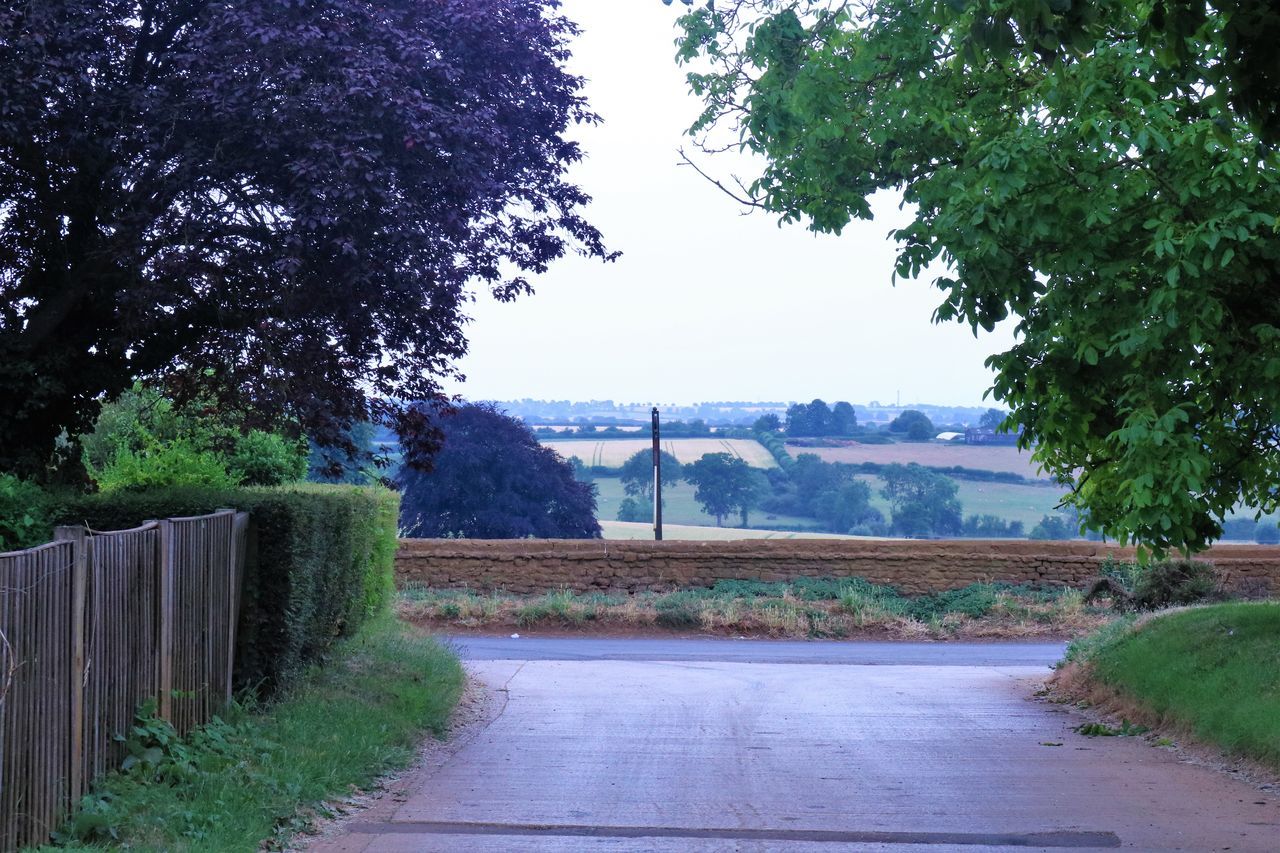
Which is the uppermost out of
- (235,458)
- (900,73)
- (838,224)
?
(900,73)

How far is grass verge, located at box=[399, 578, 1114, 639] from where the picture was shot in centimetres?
2448

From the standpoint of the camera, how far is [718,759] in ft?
33.7

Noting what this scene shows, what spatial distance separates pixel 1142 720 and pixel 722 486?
41.9 m

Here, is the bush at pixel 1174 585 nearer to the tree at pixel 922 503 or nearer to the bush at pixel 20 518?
the bush at pixel 20 518

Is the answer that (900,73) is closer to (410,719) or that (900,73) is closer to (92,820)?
(410,719)

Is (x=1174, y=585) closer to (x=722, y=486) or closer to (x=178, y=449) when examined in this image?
(x=178, y=449)

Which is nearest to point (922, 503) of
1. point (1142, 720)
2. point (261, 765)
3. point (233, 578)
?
point (1142, 720)

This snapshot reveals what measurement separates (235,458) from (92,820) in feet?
43.0

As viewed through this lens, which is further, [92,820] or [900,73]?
[900,73]

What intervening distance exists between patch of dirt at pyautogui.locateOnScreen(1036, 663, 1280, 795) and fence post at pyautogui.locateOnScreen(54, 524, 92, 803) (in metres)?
7.06

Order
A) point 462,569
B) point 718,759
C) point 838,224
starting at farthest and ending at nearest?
point 462,569 < point 838,224 < point 718,759

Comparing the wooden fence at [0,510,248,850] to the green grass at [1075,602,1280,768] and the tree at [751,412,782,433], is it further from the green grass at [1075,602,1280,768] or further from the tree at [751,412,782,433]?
the tree at [751,412,782,433]

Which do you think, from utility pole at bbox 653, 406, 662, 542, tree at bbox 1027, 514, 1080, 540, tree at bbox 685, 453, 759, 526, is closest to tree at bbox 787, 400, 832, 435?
tree at bbox 685, 453, 759, 526

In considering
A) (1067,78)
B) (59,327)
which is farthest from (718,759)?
(59,327)
